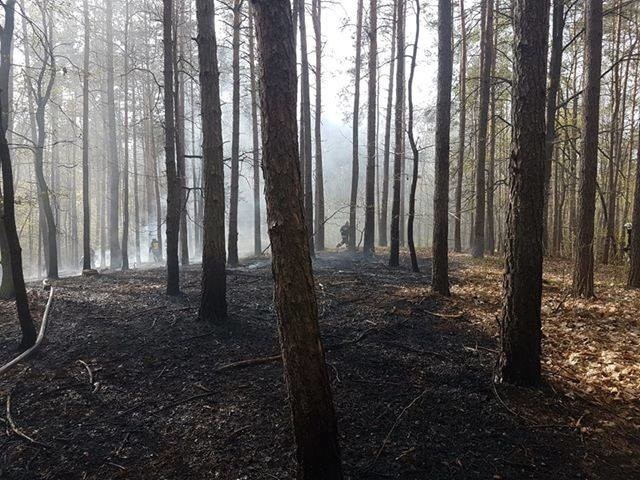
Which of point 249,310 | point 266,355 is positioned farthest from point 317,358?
point 249,310

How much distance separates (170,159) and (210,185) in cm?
266

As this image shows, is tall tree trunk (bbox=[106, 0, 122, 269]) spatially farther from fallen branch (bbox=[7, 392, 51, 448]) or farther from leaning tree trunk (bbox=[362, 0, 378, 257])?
fallen branch (bbox=[7, 392, 51, 448])

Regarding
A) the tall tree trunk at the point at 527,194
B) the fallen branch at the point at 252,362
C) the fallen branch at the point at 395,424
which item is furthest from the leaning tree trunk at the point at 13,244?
the tall tree trunk at the point at 527,194

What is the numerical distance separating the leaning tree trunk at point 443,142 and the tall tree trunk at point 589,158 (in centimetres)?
239

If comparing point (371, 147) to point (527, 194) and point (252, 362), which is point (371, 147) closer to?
point (252, 362)

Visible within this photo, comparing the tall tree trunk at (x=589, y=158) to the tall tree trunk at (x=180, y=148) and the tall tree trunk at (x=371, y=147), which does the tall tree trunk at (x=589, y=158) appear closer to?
the tall tree trunk at (x=180, y=148)

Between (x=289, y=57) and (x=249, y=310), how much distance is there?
5594 millimetres

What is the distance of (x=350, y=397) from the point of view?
4.38m

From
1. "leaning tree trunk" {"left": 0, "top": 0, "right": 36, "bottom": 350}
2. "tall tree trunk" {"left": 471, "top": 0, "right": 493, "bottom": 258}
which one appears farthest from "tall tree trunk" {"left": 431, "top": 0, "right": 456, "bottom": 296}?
"leaning tree trunk" {"left": 0, "top": 0, "right": 36, "bottom": 350}

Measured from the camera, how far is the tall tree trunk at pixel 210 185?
22.9 ft

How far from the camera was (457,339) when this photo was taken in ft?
19.4

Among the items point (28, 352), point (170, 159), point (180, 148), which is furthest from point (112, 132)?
point (28, 352)

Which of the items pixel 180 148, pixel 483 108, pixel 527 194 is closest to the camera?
pixel 527 194

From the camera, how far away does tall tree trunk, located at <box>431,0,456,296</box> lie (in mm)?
7984
